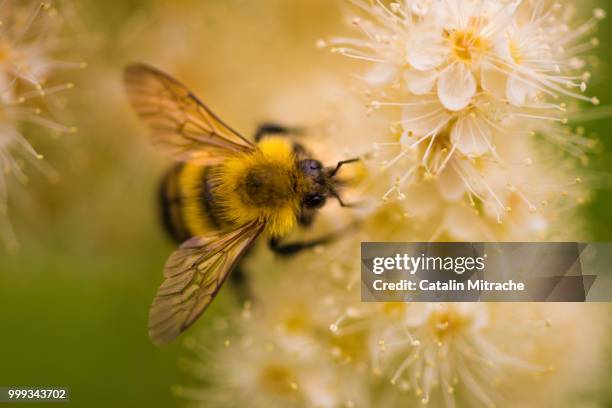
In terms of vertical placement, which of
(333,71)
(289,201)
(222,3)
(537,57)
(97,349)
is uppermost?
(222,3)

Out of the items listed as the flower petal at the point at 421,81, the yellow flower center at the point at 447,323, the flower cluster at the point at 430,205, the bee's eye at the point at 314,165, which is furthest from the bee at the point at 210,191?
the yellow flower center at the point at 447,323

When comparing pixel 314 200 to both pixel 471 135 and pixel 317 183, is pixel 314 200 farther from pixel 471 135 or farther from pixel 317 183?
pixel 471 135

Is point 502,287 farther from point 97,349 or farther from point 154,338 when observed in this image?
point 97,349

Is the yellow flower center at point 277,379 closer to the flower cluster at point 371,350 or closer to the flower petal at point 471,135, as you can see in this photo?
the flower cluster at point 371,350

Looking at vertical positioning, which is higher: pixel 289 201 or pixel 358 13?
pixel 358 13

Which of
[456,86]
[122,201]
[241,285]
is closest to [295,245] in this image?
[241,285]

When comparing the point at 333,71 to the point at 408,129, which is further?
the point at 333,71

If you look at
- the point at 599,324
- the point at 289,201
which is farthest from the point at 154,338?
the point at 599,324
